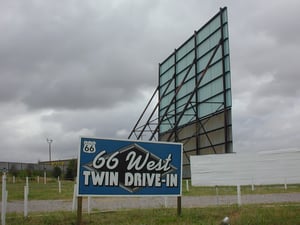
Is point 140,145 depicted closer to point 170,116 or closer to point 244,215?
point 244,215

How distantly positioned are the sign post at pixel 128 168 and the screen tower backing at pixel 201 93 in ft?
70.5

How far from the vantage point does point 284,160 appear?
2611 centimetres

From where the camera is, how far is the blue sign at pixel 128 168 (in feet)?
33.8

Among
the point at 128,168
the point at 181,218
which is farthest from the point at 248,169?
the point at 128,168

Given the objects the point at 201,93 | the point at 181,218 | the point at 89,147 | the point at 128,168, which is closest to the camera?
the point at 89,147

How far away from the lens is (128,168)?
35.9ft

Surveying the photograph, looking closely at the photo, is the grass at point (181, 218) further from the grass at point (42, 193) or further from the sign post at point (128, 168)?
the grass at point (42, 193)

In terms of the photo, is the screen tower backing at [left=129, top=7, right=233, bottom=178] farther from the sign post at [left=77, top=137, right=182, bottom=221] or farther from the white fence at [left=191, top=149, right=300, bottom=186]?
the sign post at [left=77, top=137, right=182, bottom=221]

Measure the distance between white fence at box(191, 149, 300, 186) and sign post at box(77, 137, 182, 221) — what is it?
14.0 m

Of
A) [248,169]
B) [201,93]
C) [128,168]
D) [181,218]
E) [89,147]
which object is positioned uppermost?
[201,93]

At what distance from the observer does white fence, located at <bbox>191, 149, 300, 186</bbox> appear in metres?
26.0

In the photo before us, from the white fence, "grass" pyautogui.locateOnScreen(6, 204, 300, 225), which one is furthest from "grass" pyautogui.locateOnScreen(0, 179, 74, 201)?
"grass" pyautogui.locateOnScreen(6, 204, 300, 225)

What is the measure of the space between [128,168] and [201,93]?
1081 inches

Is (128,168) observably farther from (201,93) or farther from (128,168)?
(201,93)
